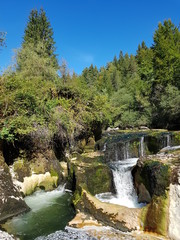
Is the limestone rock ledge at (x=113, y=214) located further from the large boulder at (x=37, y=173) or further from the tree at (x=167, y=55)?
the tree at (x=167, y=55)

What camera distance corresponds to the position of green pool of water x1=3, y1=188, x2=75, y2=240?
17.1 ft

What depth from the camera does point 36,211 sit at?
21.1ft

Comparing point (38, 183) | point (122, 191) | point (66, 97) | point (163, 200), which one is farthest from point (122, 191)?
point (66, 97)

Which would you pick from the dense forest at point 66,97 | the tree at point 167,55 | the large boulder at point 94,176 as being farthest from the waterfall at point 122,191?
the tree at point 167,55

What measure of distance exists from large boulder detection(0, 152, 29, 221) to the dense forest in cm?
154

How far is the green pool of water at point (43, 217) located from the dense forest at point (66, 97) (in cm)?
268

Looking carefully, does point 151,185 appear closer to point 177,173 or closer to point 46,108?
point 177,173

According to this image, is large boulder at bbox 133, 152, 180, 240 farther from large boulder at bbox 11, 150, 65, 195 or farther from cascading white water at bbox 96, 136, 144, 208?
large boulder at bbox 11, 150, 65, 195

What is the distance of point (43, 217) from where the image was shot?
20.0 ft

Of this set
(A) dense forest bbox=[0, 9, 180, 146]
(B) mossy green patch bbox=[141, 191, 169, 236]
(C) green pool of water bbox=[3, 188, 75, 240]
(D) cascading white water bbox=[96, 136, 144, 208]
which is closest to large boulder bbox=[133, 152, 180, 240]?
(B) mossy green patch bbox=[141, 191, 169, 236]

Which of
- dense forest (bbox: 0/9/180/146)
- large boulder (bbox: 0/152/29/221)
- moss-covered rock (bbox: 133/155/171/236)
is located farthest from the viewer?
dense forest (bbox: 0/9/180/146)

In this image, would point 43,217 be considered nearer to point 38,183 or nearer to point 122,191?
point 38,183

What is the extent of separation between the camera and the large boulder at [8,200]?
5617 mm

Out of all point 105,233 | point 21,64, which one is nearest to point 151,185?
point 105,233
